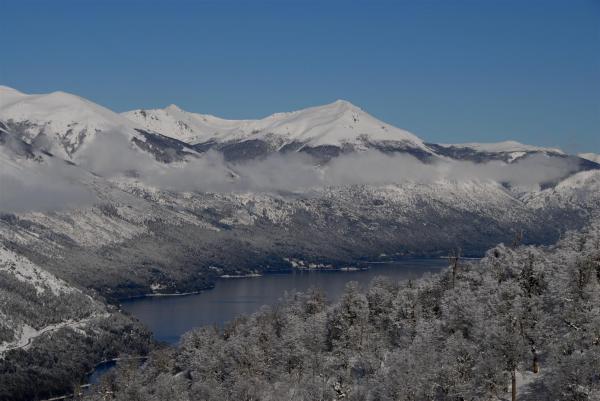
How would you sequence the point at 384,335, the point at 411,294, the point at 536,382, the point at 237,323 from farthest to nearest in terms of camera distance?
1. the point at 237,323
2. the point at 411,294
3. the point at 384,335
4. the point at 536,382

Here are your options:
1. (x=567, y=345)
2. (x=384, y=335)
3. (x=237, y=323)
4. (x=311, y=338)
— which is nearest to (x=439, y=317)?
(x=384, y=335)

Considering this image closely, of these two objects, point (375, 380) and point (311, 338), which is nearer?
point (375, 380)

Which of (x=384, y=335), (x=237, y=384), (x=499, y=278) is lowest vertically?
(x=237, y=384)

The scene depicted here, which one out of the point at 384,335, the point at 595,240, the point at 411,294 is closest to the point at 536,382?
the point at 595,240

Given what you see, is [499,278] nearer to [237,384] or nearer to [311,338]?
[311,338]

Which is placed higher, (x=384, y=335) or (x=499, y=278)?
(x=499, y=278)

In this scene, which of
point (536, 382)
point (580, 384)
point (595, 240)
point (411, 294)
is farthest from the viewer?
point (411, 294)
